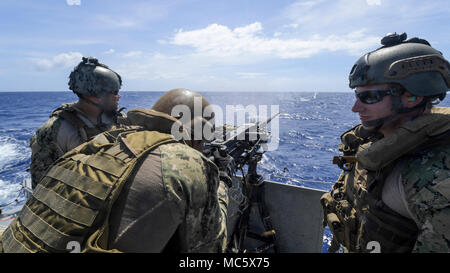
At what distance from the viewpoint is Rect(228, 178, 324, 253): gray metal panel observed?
276 inches

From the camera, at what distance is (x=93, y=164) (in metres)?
1.87

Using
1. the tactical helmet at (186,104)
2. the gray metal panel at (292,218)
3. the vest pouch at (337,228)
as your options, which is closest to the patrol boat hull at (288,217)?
the gray metal panel at (292,218)

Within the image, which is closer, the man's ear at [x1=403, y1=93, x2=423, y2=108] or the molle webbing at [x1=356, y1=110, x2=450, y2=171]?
the molle webbing at [x1=356, y1=110, x2=450, y2=171]

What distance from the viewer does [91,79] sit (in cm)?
446

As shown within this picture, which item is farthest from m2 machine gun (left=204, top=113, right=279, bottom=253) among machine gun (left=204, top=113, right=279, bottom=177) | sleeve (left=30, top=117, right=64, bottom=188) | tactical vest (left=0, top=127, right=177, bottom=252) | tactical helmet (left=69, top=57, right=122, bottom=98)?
tactical vest (left=0, top=127, right=177, bottom=252)

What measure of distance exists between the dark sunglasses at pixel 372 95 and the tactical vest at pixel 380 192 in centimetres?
39

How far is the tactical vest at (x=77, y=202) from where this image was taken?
1.63m

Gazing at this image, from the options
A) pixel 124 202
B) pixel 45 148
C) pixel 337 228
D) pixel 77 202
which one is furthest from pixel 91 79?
pixel 337 228

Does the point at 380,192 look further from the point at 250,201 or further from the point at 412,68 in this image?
the point at 250,201

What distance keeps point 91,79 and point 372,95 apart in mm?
4342

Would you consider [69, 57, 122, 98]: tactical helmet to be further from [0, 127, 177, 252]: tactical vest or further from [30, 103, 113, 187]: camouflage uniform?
[0, 127, 177, 252]: tactical vest

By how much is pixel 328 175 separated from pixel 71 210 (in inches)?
701

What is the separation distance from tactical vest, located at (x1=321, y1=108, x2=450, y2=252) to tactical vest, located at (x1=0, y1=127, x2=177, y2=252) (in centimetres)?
196
